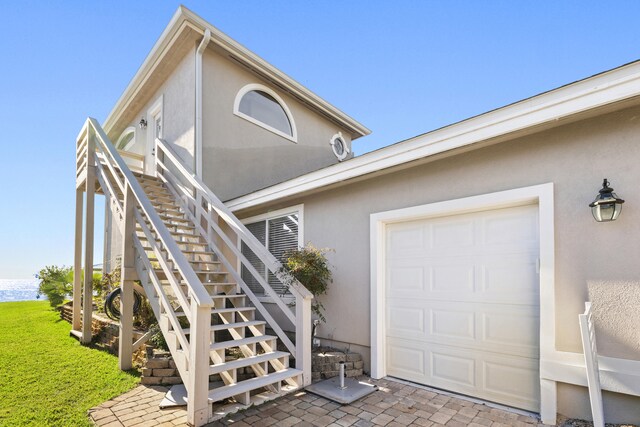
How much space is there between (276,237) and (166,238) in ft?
8.50

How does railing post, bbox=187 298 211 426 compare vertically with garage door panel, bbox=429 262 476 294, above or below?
below

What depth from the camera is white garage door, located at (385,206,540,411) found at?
3420mm

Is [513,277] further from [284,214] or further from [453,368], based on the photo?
[284,214]

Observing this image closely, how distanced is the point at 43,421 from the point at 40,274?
30.0ft

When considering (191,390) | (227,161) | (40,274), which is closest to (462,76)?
(227,161)

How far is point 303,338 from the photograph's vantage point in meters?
4.05

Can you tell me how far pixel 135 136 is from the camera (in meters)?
9.98

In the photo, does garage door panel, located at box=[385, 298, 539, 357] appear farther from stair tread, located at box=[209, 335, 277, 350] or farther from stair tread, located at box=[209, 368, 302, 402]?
stair tread, located at box=[209, 335, 277, 350]

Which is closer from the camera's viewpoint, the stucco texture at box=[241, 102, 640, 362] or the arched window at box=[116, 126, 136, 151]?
the stucco texture at box=[241, 102, 640, 362]

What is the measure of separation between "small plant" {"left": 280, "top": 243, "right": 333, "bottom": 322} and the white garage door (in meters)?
0.95

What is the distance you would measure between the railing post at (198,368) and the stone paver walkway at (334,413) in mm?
199

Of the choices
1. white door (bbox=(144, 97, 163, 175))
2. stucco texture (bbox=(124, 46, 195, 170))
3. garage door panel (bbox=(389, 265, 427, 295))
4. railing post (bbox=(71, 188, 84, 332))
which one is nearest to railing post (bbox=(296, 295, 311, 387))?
garage door panel (bbox=(389, 265, 427, 295))

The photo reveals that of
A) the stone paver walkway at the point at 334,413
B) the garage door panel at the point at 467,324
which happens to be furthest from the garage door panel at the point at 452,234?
the stone paver walkway at the point at 334,413

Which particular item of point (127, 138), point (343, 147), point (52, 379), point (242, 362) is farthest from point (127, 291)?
point (127, 138)
